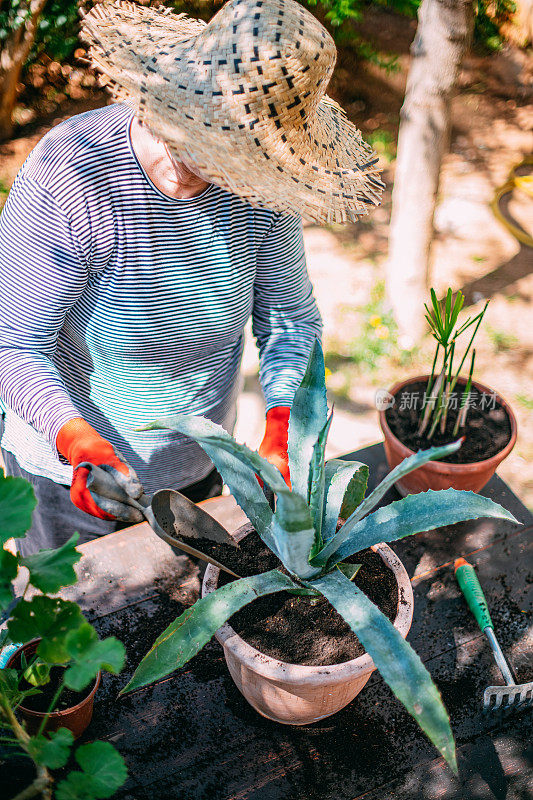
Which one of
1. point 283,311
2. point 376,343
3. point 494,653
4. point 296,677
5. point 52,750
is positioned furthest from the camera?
point 376,343

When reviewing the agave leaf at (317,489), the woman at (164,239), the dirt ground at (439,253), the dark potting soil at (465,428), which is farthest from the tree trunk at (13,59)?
the agave leaf at (317,489)

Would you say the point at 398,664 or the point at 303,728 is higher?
the point at 398,664

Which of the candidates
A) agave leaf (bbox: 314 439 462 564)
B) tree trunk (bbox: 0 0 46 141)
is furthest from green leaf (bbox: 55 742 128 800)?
tree trunk (bbox: 0 0 46 141)

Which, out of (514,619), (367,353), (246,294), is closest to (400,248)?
(367,353)

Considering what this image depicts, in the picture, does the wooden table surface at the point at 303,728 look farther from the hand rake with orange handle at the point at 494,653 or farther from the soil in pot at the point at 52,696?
the soil in pot at the point at 52,696

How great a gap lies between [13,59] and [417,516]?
5.87 metres

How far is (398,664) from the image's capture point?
1.00 m

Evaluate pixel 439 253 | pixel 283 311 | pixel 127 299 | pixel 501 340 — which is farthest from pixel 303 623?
pixel 439 253

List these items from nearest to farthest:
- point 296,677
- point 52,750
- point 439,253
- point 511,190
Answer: point 52,750, point 296,677, point 439,253, point 511,190

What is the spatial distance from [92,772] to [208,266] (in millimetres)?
1185

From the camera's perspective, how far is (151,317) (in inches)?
66.0

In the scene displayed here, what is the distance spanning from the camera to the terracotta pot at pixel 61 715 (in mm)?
1144

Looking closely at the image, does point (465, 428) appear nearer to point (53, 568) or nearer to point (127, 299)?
point (127, 299)

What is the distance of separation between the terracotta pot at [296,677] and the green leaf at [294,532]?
0.16 meters
